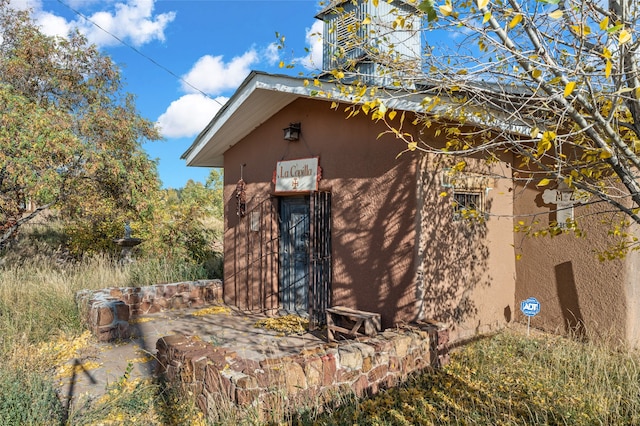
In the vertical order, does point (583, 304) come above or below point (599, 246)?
below

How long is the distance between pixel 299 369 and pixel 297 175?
3.65 metres

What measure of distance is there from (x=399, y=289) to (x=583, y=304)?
251 cm

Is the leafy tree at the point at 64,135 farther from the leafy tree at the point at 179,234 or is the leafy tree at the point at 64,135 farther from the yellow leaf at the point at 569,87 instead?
the yellow leaf at the point at 569,87

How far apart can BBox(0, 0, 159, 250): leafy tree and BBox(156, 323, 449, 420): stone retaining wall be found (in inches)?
180

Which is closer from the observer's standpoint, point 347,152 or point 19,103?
point 347,152

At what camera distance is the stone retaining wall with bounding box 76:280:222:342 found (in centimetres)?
580

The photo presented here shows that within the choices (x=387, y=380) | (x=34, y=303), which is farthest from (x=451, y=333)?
(x=34, y=303)

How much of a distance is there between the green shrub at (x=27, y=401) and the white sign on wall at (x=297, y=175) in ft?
13.4

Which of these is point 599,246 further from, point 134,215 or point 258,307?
point 134,215

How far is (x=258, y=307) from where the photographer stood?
7398mm

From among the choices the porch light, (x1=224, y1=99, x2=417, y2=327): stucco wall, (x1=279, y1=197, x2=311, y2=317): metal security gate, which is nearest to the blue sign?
(x1=224, y1=99, x2=417, y2=327): stucco wall

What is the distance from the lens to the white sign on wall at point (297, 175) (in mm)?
6320

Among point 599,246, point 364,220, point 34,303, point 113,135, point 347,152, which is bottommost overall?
point 34,303

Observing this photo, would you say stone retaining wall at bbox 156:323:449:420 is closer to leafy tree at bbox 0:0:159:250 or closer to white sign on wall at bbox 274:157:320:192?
white sign on wall at bbox 274:157:320:192
